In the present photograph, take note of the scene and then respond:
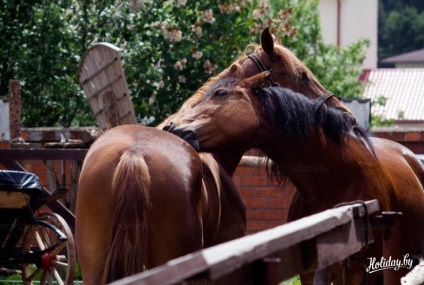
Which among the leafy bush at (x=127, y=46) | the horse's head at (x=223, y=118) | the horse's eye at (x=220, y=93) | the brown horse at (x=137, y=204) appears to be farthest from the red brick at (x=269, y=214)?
the brown horse at (x=137, y=204)

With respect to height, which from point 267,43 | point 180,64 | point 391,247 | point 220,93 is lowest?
point 391,247

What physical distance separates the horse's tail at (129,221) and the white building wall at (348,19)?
4122 cm

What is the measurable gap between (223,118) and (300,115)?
54cm

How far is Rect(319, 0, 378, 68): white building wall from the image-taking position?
1822 inches

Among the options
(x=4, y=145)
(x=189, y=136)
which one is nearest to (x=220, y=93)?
(x=189, y=136)

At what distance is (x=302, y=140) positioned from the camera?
20.1ft

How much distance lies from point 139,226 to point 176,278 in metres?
2.15

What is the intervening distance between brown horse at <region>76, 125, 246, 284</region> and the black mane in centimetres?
76

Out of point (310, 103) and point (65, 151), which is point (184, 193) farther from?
point (65, 151)

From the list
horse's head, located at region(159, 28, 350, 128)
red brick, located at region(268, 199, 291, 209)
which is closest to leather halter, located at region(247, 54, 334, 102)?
horse's head, located at region(159, 28, 350, 128)

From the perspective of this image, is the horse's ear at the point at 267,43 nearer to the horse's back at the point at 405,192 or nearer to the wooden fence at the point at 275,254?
the horse's back at the point at 405,192

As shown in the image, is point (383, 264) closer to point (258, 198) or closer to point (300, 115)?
point (300, 115)

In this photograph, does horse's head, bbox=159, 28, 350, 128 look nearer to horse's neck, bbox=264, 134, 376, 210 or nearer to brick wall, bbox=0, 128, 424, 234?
horse's neck, bbox=264, 134, 376, 210

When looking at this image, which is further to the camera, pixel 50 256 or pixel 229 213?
pixel 50 256
